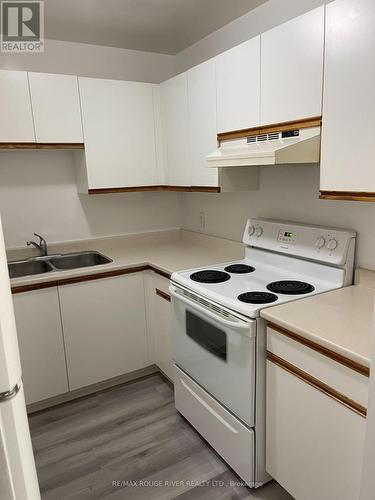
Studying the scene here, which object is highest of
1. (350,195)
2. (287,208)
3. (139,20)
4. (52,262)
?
(139,20)

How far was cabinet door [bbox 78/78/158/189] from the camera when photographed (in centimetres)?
242

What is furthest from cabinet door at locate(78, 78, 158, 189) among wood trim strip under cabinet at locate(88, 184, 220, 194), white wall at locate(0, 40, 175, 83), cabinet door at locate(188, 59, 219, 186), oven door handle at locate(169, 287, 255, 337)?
oven door handle at locate(169, 287, 255, 337)

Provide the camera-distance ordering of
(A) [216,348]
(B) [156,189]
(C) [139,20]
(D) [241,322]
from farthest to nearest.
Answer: (B) [156,189]
(C) [139,20]
(A) [216,348]
(D) [241,322]

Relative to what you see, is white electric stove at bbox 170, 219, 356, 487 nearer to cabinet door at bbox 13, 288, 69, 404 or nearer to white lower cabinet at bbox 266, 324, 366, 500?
white lower cabinet at bbox 266, 324, 366, 500

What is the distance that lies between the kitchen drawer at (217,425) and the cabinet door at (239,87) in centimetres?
146

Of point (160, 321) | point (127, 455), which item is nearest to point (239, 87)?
point (160, 321)

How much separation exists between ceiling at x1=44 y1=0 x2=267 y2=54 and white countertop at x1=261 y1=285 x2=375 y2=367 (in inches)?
68.2

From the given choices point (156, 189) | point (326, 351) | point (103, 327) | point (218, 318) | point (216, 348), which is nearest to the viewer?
point (326, 351)

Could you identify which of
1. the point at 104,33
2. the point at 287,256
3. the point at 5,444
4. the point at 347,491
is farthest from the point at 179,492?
the point at 104,33

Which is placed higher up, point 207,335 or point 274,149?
point 274,149

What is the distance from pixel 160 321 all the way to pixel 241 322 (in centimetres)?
103

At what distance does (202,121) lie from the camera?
222 cm

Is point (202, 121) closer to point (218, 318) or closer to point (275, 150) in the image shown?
point (275, 150)

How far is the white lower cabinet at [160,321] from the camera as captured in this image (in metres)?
2.34
